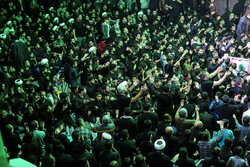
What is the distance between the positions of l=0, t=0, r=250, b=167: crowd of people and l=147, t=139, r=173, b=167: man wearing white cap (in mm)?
18

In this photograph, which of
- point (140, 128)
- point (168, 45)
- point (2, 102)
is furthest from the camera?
point (168, 45)

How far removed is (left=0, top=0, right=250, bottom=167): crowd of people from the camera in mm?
6469

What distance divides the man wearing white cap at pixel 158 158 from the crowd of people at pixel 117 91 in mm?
18

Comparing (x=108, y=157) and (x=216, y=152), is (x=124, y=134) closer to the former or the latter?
(x=108, y=157)

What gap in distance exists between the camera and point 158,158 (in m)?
6.03

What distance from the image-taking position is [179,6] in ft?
69.1

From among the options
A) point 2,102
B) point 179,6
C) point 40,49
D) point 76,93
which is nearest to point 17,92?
point 2,102

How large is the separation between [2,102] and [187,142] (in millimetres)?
4382

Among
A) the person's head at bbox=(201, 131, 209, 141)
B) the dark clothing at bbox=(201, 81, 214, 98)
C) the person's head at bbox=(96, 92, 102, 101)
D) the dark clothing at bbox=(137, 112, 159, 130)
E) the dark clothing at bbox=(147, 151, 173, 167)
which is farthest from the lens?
the dark clothing at bbox=(201, 81, 214, 98)

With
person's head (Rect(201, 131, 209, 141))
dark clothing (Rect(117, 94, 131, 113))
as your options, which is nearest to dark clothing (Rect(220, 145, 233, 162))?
person's head (Rect(201, 131, 209, 141))

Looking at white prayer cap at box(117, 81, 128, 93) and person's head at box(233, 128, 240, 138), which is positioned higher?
white prayer cap at box(117, 81, 128, 93)

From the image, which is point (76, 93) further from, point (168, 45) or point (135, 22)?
point (135, 22)

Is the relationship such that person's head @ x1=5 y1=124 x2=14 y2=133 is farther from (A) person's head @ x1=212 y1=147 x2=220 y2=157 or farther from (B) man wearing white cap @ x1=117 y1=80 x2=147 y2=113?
(A) person's head @ x1=212 y1=147 x2=220 y2=157

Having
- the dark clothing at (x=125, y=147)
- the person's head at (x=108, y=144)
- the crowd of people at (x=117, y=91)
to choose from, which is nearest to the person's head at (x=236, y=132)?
the crowd of people at (x=117, y=91)
